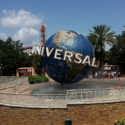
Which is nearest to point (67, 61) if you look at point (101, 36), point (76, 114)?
point (76, 114)

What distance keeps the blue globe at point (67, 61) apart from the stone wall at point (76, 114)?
4.08 metres

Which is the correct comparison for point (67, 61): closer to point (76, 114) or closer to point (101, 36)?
point (76, 114)

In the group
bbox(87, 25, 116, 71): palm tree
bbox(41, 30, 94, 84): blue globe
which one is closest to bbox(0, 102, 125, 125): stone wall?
bbox(41, 30, 94, 84): blue globe

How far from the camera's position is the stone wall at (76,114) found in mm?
8695

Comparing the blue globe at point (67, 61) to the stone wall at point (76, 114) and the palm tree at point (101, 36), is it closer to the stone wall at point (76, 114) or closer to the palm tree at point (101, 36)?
the stone wall at point (76, 114)

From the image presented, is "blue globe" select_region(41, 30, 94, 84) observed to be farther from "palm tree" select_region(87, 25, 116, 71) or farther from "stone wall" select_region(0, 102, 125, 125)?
"palm tree" select_region(87, 25, 116, 71)

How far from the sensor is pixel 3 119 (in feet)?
31.2

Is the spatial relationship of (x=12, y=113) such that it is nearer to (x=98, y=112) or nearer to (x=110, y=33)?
(x=98, y=112)

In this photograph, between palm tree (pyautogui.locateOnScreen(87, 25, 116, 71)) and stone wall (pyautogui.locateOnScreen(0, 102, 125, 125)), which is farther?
palm tree (pyautogui.locateOnScreen(87, 25, 116, 71))

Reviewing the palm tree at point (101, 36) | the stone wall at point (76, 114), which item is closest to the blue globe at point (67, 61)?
the stone wall at point (76, 114)

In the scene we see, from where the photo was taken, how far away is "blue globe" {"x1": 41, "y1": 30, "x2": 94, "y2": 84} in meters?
12.1

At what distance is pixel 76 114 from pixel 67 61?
441cm

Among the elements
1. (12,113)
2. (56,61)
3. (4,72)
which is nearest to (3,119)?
(12,113)

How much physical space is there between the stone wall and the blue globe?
13.4ft
